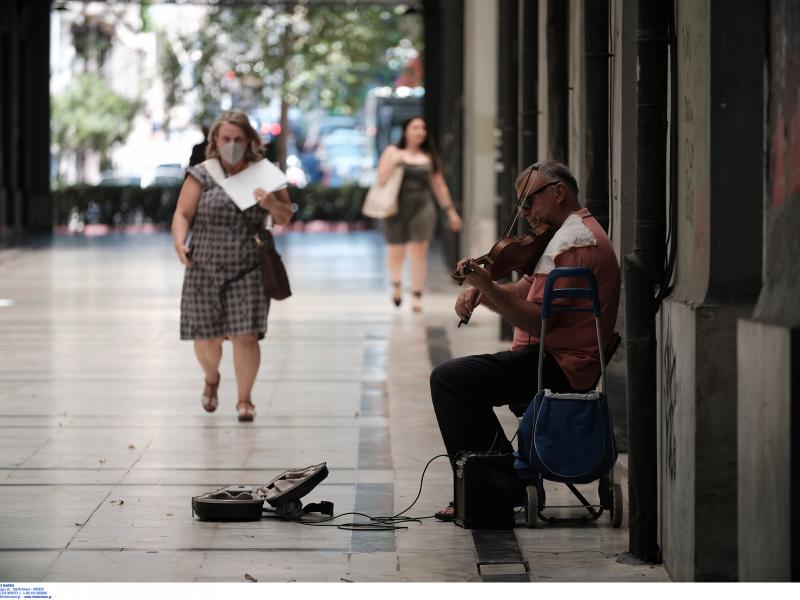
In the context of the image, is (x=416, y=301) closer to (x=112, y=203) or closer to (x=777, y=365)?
(x=777, y=365)

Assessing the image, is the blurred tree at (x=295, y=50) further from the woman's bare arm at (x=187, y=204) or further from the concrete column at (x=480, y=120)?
the woman's bare arm at (x=187, y=204)

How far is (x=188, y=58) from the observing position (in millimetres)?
49125

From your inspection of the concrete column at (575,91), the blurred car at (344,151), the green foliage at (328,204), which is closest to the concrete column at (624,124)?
the concrete column at (575,91)

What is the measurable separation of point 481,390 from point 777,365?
2.41m

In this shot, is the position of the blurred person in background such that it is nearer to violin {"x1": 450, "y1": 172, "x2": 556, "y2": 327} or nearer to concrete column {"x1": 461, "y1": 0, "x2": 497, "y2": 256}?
violin {"x1": 450, "y1": 172, "x2": 556, "y2": 327}

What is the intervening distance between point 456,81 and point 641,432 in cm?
2025

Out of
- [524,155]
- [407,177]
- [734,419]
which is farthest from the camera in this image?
[407,177]

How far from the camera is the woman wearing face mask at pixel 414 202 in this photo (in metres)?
16.7

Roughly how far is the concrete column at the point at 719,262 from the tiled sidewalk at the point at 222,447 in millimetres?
507

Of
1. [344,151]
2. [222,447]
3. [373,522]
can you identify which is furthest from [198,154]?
[344,151]

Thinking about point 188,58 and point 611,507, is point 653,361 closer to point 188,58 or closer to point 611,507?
point 611,507

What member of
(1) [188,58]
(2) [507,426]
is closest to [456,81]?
(2) [507,426]

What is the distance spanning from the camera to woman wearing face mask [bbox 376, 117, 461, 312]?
16.7 metres

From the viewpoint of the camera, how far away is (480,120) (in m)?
22.3
